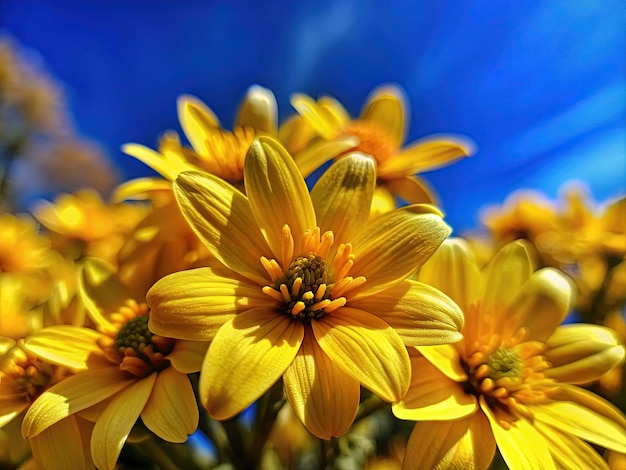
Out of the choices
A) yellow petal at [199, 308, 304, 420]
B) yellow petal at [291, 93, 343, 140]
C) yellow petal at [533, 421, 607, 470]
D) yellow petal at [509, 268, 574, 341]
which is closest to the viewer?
yellow petal at [199, 308, 304, 420]

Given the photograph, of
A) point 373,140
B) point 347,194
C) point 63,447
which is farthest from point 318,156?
point 63,447

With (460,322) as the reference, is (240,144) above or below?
above

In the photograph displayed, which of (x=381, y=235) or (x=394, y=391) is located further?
(x=381, y=235)

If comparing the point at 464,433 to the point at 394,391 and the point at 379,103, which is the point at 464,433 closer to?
the point at 394,391

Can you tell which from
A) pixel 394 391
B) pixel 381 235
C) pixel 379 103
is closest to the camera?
pixel 394 391

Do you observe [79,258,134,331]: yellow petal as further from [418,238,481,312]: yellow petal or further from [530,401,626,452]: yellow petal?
[530,401,626,452]: yellow petal

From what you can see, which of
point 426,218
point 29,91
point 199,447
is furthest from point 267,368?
point 29,91

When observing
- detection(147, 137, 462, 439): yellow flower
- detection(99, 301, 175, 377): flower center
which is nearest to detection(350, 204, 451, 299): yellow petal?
detection(147, 137, 462, 439): yellow flower

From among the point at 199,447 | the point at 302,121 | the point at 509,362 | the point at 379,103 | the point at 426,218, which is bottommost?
the point at 199,447
